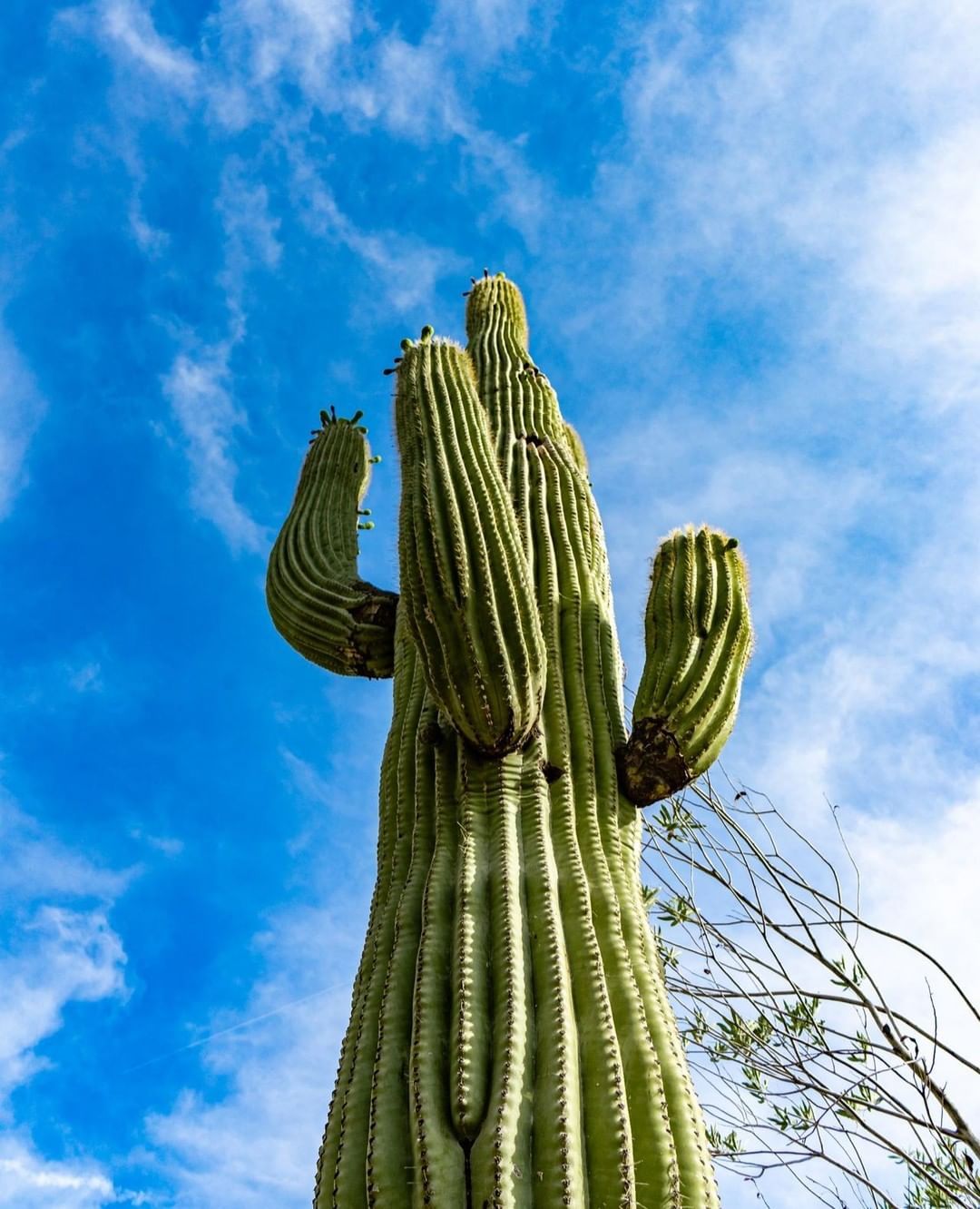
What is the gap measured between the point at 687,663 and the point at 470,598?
0.83 metres

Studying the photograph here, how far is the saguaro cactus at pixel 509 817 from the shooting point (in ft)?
6.28

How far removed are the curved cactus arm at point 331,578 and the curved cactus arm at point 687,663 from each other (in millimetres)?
1178

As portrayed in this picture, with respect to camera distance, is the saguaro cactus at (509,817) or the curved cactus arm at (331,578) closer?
the saguaro cactus at (509,817)

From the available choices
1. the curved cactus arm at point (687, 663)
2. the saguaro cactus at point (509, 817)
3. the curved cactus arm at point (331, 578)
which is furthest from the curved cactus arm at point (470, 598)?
the curved cactus arm at point (331, 578)

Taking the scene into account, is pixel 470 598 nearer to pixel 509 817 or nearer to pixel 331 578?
pixel 509 817

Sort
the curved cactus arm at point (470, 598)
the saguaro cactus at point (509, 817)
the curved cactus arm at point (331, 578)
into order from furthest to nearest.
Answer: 1. the curved cactus arm at point (331, 578)
2. the curved cactus arm at point (470, 598)
3. the saguaro cactus at point (509, 817)

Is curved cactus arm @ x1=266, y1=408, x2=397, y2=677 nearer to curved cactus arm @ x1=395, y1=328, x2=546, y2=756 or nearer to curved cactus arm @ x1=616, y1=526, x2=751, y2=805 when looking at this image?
curved cactus arm @ x1=395, y1=328, x2=546, y2=756

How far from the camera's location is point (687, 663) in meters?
3.15

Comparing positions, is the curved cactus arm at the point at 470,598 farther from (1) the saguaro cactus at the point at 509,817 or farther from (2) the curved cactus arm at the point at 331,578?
(2) the curved cactus arm at the point at 331,578

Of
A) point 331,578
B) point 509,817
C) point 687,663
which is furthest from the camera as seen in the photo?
point 331,578

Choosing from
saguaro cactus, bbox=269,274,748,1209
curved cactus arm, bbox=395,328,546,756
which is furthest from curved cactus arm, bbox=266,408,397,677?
curved cactus arm, bbox=395,328,546,756

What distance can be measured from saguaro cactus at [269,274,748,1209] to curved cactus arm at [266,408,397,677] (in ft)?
0.06

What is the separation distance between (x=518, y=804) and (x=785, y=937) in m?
2.00

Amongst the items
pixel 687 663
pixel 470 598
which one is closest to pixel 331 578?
pixel 470 598
